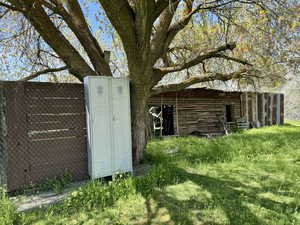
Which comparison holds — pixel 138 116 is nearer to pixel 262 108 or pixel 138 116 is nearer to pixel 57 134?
pixel 57 134

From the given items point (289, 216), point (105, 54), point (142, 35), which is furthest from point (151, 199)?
point (105, 54)

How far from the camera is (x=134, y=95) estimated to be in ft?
15.8

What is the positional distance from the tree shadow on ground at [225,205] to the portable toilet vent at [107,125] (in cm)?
108

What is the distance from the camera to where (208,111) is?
12.8 meters

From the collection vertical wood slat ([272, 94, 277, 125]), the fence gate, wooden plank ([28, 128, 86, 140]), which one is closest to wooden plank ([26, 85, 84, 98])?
the fence gate

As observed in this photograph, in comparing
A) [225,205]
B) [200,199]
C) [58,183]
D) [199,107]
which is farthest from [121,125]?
[199,107]

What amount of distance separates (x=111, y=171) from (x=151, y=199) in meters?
1.10

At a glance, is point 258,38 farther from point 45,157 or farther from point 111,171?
point 45,157

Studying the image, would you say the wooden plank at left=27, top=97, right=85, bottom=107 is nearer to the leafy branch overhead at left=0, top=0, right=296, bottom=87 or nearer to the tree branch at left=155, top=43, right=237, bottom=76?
the leafy branch overhead at left=0, top=0, right=296, bottom=87

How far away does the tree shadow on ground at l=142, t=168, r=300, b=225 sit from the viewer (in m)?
2.61

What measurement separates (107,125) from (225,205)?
2.39 metres

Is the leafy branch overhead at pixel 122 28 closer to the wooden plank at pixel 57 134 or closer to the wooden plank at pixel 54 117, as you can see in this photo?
the wooden plank at pixel 54 117

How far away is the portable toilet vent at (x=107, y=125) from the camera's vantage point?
3812 mm

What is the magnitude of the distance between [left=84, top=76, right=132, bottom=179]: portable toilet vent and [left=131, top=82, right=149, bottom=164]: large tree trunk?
586 mm
